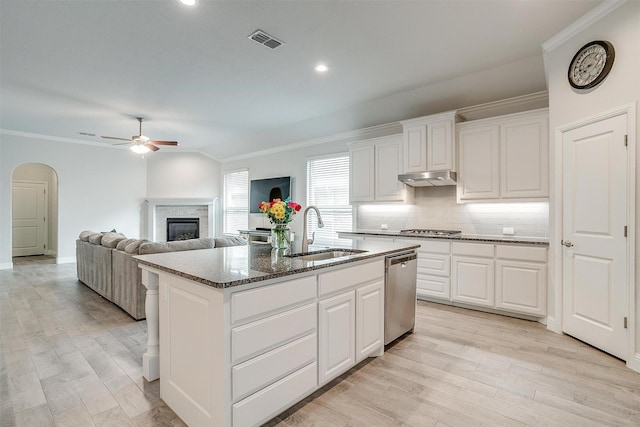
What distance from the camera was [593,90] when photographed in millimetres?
2900

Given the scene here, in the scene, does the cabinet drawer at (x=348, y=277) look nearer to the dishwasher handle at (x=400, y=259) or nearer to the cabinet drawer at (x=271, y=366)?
the dishwasher handle at (x=400, y=259)

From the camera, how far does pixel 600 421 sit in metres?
1.93

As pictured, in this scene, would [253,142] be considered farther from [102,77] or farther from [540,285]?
[540,285]

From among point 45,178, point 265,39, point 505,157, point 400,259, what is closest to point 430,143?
point 505,157

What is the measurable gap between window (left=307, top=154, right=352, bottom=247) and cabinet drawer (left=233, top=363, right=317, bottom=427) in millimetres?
4054

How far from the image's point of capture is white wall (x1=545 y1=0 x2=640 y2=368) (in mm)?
2531

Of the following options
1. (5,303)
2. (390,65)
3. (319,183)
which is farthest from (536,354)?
(5,303)

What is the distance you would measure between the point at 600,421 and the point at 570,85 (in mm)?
2836

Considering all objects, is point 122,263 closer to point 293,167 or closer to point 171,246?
point 171,246

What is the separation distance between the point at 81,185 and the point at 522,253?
9041mm

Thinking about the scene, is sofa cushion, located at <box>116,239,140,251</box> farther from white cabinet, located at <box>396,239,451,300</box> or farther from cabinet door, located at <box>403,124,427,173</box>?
cabinet door, located at <box>403,124,427,173</box>

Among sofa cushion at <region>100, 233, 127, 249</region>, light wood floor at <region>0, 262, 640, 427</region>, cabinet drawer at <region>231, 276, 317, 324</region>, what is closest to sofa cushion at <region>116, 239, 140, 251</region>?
sofa cushion at <region>100, 233, 127, 249</region>

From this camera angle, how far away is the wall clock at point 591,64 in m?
2.72

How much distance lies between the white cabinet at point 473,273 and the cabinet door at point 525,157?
783 millimetres
